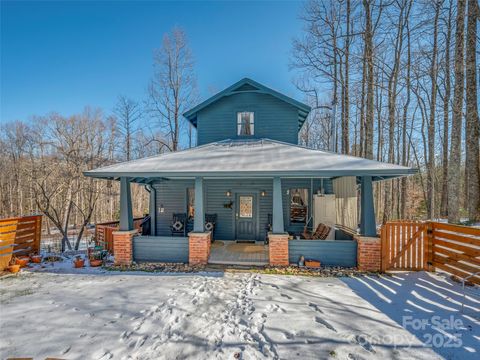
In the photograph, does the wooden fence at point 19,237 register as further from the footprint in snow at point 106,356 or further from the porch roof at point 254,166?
the footprint in snow at point 106,356

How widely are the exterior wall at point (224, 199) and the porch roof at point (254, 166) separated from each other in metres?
1.94

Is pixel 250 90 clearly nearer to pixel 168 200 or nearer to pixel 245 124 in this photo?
pixel 245 124

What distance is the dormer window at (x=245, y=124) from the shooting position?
31.3 feet

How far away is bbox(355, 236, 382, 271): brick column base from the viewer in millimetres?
5715

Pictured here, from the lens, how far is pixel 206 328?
131 inches

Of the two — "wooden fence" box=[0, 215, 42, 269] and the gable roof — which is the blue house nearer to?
the gable roof

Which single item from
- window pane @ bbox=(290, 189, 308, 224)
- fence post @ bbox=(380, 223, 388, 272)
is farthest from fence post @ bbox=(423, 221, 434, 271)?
window pane @ bbox=(290, 189, 308, 224)

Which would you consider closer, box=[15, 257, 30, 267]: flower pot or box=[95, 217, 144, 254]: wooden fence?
box=[15, 257, 30, 267]: flower pot

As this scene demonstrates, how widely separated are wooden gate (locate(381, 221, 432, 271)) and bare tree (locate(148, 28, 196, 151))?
14.0 m

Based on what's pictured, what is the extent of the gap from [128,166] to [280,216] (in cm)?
483

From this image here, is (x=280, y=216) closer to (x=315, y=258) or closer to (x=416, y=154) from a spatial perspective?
(x=315, y=258)

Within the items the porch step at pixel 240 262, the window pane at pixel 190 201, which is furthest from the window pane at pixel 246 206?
the porch step at pixel 240 262

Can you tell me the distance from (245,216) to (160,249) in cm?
390

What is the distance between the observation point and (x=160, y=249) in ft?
21.3
